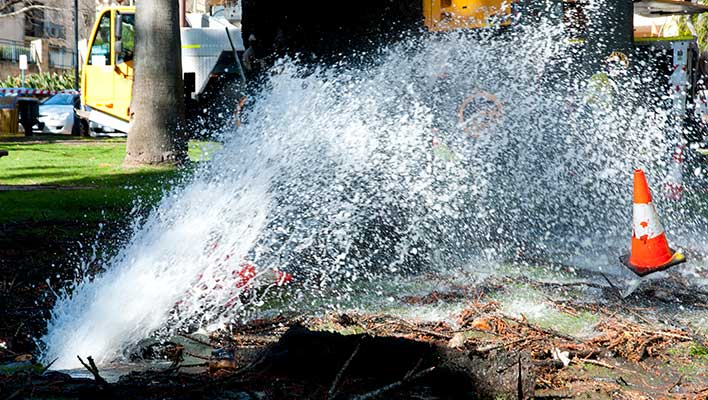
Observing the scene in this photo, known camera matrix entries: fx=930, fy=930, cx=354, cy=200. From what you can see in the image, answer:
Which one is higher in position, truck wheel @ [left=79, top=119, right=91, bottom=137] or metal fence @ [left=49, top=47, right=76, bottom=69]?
metal fence @ [left=49, top=47, right=76, bottom=69]

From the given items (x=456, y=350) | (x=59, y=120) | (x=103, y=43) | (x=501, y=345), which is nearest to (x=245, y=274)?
(x=501, y=345)

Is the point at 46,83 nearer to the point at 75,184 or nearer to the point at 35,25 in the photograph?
the point at 35,25

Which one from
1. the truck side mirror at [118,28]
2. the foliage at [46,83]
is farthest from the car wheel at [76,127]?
the foliage at [46,83]

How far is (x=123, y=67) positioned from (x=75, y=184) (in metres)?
11.8

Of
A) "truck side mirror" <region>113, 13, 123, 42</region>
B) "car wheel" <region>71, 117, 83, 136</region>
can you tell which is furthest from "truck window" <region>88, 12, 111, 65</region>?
"car wheel" <region>71, 117, 83, 136</region>

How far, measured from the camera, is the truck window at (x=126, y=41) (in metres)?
22.2

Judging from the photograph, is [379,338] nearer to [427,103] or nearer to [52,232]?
[52,232]

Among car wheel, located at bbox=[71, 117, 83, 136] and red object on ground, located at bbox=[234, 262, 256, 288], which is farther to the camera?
car wheel, located at bbox=[71, 117, 83, 136]

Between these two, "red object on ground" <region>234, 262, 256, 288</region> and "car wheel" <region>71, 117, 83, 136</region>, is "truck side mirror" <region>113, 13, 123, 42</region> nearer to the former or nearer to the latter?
"car wheel" <region>71, 117, 83, 136</region>

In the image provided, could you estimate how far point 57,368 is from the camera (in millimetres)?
3670

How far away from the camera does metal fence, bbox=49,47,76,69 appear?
6594 centimetres

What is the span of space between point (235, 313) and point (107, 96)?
743 inches

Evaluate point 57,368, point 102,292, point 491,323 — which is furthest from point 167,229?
point 491,323

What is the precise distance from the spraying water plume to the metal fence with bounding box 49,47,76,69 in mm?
60528
